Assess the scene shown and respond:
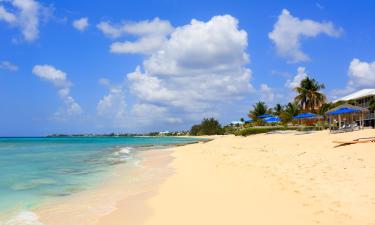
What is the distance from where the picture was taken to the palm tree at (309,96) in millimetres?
59531

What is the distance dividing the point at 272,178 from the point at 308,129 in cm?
3173

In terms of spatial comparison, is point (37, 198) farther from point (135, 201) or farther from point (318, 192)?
point (318, 192)

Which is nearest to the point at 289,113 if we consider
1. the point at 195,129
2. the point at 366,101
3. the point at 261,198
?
the point at 366,101

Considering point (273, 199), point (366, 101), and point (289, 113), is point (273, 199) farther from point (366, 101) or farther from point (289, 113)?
point (289, 113)

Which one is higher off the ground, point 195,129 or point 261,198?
point 195,129

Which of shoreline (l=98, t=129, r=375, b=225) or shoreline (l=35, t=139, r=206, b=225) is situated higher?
shoreline (l=98, t=129, r=375, b=225)

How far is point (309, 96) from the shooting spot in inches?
2382

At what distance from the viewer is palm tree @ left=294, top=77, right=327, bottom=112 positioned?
59.5 m

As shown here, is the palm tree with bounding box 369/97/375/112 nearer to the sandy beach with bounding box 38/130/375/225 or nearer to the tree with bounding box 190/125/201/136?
the sandy beach with bounding box 38/130/375/225

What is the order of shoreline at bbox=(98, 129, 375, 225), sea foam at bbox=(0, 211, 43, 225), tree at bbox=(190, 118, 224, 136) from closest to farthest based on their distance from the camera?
shoreline at bbox=(98, 129, 375, 225) < sea foam at bbox=(0, 211, 43, 225) < tree at bbox=(190, 118, 224, 136)

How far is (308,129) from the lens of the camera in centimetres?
4044

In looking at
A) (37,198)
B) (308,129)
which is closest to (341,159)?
(37,198)

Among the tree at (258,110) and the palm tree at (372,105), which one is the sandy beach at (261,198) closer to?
the palm tree at (372,105)

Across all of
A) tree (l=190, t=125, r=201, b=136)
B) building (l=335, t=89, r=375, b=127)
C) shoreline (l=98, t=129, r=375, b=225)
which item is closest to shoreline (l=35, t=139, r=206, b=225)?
shoreline (l=98, t=129, r=375, b=225)
